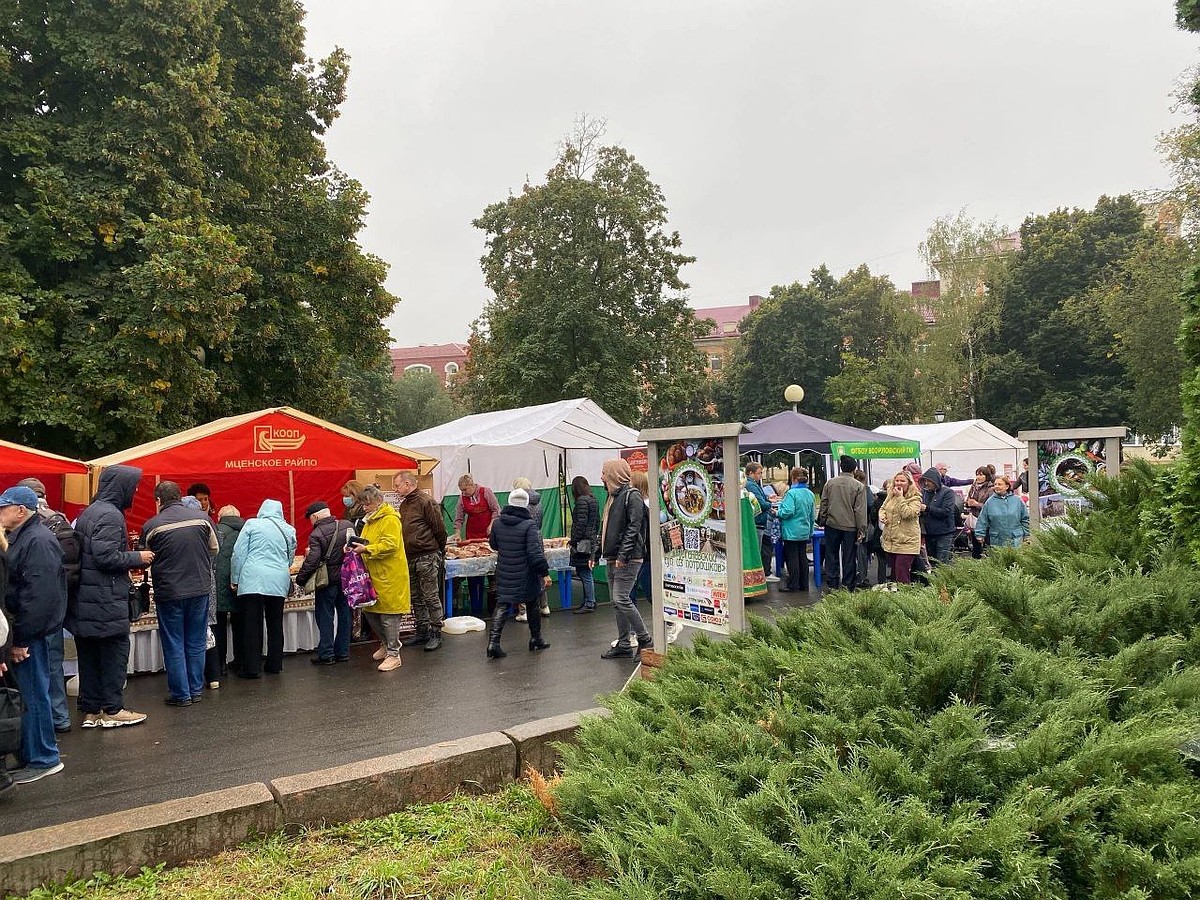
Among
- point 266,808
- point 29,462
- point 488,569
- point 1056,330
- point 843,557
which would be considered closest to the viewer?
point 266,808

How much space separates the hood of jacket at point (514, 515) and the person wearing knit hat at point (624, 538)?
845mm

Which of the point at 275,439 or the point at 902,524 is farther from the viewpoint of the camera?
the point at 902,524

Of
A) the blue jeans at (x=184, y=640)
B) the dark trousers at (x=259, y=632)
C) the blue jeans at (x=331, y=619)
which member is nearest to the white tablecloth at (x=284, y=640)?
the blue jeans at (x=331, y=619)

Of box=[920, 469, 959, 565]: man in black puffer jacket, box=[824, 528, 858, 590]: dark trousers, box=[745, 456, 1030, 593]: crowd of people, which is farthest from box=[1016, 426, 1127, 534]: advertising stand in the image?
box=[824, 528, 858, 590]: dark trousers

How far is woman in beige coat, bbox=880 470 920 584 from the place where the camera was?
31.8 ft

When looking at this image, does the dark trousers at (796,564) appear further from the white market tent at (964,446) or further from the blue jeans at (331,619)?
the white market tent at (964,446)

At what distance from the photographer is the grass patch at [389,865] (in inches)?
129

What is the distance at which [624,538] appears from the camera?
24.5 ft

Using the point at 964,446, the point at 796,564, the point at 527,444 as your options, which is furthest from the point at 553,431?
the point at 964,446

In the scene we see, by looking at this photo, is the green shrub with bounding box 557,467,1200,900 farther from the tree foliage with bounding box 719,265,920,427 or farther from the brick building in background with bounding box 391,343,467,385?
the brick building in background with bounding box 391,343,467,385

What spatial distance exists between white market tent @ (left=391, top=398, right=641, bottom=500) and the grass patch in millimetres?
8488

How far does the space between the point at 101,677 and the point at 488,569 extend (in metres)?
4.75

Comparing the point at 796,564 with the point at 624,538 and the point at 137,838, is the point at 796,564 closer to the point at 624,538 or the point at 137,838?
the point at 624,538

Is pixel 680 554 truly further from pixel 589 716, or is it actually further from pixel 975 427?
pixel 975 427
